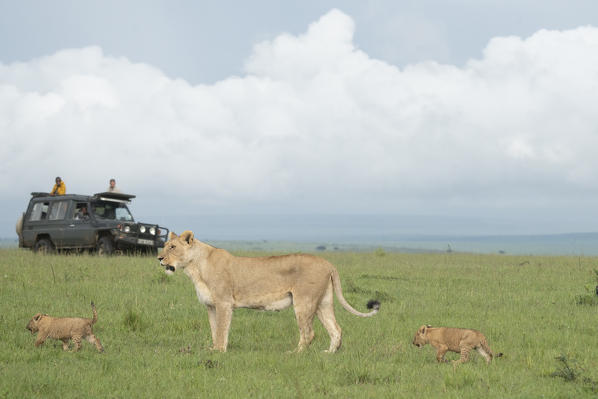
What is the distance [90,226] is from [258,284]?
1675cm

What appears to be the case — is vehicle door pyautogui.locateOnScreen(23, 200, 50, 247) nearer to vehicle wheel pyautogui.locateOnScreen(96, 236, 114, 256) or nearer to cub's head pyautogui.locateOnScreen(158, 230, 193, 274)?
vehicle wheel pyautogui.locateOnScreen(96, 236, 114, 256)

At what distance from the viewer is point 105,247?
959 inches

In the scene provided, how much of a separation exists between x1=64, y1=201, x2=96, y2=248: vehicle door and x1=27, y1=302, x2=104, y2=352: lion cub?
15555 millimetres

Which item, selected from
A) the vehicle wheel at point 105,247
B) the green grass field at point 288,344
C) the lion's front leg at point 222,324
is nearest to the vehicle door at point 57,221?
the vehicle wheel at point 105,247

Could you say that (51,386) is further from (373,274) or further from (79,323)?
(373,274)

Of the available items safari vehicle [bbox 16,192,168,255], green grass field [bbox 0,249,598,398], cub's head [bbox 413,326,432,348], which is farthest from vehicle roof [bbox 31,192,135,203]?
cub's head [bbox 413,326,432,348]

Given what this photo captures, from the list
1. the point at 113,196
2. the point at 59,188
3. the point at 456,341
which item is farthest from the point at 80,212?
the point at 456,341

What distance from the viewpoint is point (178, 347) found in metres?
9.99

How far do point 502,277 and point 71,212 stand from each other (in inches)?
631

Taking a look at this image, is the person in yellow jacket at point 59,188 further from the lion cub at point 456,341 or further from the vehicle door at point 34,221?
the lion cub at point 456,341

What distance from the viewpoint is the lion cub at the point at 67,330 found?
9203 millimetres

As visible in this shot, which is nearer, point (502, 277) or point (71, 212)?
point (502, 277)

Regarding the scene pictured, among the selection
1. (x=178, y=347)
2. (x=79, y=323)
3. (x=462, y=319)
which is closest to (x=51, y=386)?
(x=79, y=323)

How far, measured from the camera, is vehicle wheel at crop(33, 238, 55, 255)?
25.5 meters
